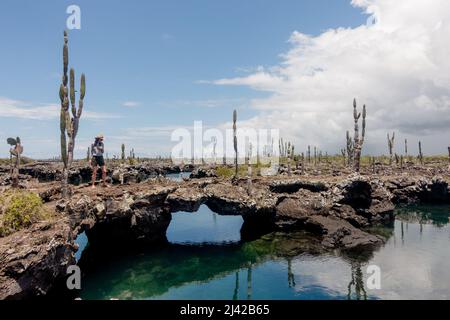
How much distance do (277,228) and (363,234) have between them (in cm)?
747

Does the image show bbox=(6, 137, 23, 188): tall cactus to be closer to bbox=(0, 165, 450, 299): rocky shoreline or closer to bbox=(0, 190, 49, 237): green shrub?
bbox=(0, 165, 450, 299): rocky shoreline

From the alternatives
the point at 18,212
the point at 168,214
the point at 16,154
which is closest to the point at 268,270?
the point at 168,214

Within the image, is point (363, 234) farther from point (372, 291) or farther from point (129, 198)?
point (129, 198)

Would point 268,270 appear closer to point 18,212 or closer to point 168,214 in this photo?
point 168,214

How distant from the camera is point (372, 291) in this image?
19.5 m

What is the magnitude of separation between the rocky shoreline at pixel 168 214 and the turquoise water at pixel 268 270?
5.44ft

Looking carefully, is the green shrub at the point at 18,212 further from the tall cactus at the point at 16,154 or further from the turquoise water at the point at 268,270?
the tall cactus at the point at 16,154

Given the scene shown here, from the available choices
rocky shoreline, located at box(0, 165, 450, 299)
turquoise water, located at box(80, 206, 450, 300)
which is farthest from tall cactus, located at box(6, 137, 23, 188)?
turquoise water, located at box(80, 206, 450, 300)

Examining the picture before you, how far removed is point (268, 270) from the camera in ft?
76.4

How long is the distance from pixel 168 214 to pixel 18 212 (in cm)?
1434

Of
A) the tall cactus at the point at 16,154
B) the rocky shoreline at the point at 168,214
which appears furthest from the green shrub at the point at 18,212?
the tall cactus at the point at 16,154

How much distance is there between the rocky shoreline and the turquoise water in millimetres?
1659

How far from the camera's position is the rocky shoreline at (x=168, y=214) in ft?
49.1
